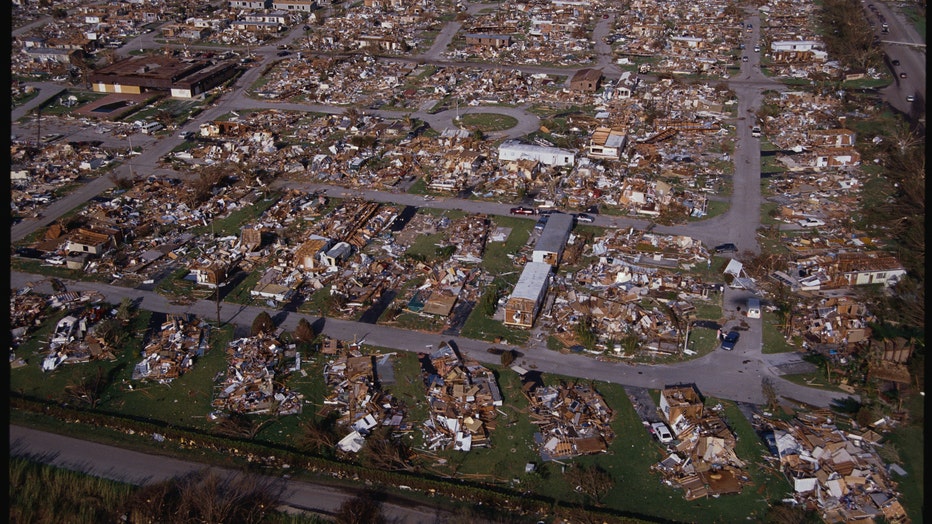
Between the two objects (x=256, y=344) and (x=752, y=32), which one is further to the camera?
(x=752, y=32)

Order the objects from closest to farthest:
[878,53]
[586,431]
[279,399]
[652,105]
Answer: [586,431], [279,399], [652,105], [878,53]

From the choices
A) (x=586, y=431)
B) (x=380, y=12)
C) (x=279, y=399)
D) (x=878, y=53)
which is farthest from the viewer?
(x=380, y=12)

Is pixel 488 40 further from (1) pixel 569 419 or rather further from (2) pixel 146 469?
(2) pixel 146 469

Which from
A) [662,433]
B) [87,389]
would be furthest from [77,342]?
[662,433]

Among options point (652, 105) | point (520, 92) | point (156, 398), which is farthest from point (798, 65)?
→ point (156, 398)

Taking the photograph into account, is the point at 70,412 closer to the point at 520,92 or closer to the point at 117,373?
the point at 117,373

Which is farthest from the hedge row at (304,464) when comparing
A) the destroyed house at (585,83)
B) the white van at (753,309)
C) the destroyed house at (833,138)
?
the destroyed house at (585,83)

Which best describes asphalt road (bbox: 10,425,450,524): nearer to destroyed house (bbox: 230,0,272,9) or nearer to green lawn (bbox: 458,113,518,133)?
green lawn (bbox: 458,113,518,133)
